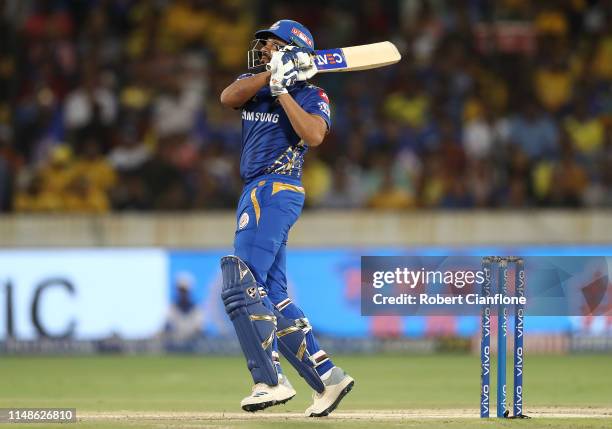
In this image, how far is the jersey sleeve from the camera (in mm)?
7086

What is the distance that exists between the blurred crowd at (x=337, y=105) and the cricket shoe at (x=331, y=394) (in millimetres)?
6622

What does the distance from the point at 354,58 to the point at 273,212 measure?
1005 millimetres

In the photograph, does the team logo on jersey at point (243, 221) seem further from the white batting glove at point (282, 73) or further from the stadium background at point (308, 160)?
the stadium background at point (308, 160)

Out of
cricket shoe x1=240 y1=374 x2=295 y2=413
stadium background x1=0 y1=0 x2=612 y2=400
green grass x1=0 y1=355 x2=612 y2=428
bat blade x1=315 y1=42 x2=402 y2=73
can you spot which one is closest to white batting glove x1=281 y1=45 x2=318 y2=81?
bat blade x1=315 y1=42 x2=402 y2=73

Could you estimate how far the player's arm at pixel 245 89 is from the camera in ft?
22.7

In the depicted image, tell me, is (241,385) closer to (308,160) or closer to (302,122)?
(302,122)

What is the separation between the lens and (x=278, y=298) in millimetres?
7227

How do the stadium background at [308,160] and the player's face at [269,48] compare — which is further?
the stadium background at [308,160]

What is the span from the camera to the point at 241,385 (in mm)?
10133

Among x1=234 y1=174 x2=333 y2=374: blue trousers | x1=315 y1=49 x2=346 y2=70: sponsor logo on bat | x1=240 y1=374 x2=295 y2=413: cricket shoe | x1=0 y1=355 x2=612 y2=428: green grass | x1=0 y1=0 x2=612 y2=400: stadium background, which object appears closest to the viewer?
x1=240 y1=374 x2=295 y2=413: cricket shoe

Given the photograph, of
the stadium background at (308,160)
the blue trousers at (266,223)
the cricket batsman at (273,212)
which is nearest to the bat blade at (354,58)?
the cricket batsman at (273,212)

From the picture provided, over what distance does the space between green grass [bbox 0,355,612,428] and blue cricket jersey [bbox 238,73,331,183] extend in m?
1.40

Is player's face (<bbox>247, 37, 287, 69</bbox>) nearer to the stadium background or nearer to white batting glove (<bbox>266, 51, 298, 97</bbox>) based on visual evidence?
white batting glove (<bbox>266, 51, 298, 97</bbox>)

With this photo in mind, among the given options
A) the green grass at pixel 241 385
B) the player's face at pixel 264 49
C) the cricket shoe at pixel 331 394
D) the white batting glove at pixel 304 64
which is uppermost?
the player's face at pixel 264 49
